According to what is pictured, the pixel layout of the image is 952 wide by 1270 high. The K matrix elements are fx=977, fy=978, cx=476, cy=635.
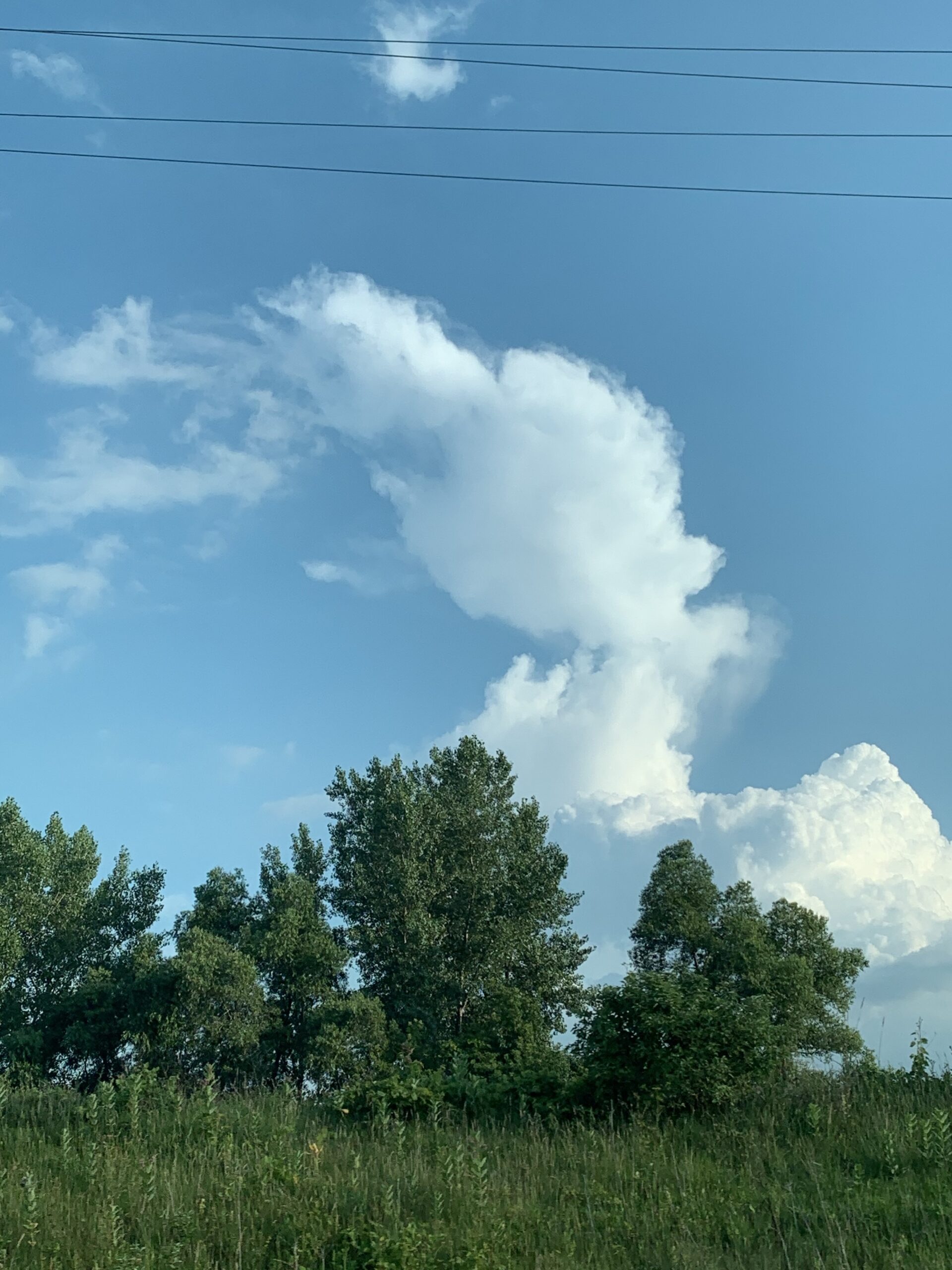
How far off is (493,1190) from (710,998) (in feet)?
19.9

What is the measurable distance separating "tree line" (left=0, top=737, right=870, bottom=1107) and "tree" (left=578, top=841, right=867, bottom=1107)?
0.54 ft

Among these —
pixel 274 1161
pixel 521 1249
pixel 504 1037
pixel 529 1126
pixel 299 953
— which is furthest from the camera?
pixel 299 953

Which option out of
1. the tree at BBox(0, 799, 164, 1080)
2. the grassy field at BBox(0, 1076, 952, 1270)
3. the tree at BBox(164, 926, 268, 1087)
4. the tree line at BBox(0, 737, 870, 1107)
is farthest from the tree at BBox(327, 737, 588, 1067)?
the grassy field at BBox(0, 1076, 952, 1270)

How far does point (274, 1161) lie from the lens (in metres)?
9.00

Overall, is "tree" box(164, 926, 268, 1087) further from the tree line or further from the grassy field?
the grassy field

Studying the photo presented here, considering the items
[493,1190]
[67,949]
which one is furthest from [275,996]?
[493,1190]

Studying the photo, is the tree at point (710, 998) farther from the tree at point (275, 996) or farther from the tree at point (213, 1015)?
the tree at point (213, 1015)

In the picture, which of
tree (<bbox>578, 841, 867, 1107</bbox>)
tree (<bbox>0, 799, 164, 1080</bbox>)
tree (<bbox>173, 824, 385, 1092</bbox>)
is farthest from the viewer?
tree (<bbox>0, 799, 164, 1080</bbox>)

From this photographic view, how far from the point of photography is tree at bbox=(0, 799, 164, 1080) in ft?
150

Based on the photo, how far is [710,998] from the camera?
1354cm

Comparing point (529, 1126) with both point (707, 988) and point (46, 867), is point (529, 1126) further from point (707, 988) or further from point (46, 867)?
point (46, 867)

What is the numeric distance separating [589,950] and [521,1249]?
40303mm

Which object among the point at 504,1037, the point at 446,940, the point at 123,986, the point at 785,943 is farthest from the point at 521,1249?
the point at 785,943

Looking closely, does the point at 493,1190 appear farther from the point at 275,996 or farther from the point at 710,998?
the point at 275,996
